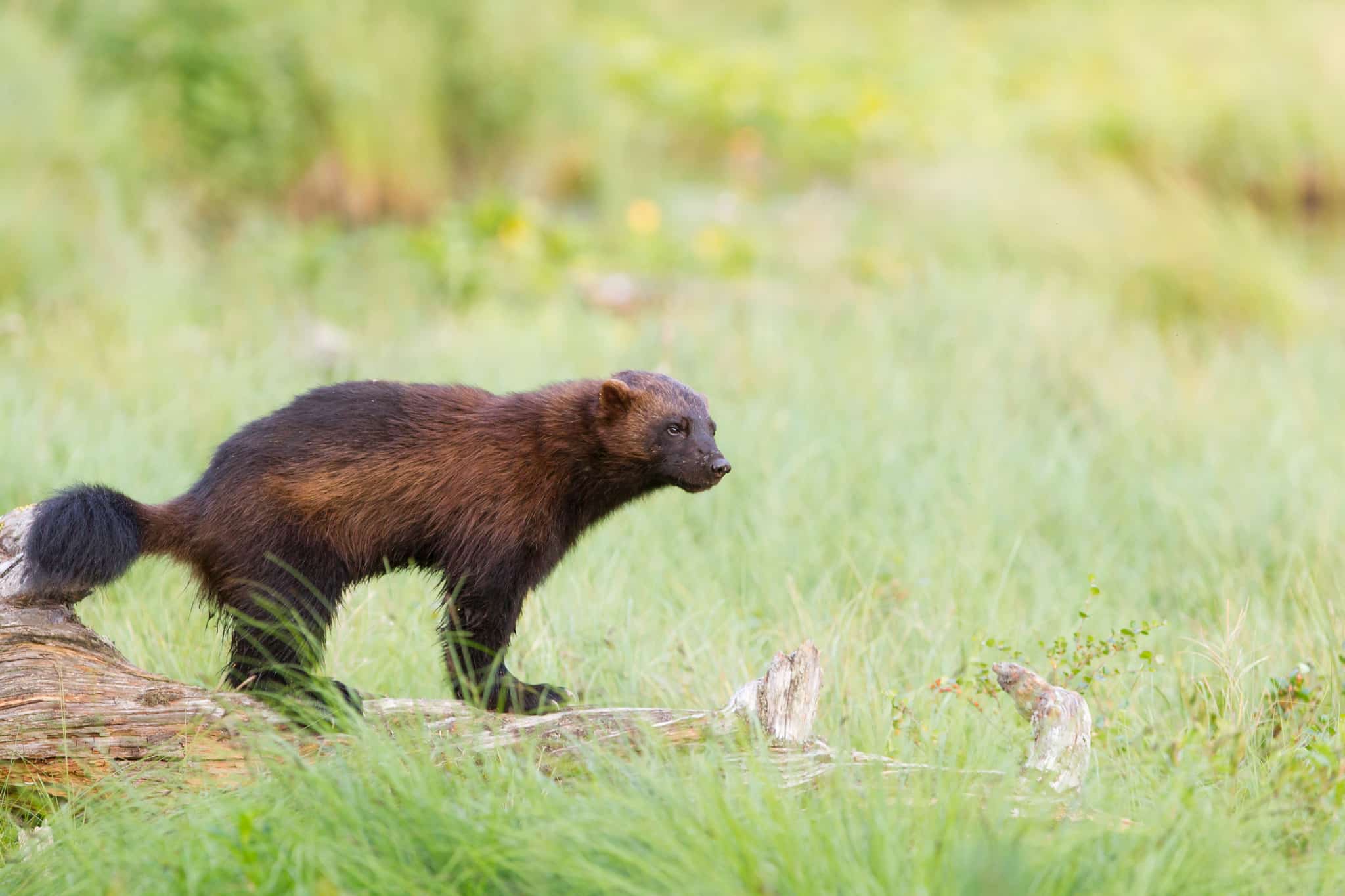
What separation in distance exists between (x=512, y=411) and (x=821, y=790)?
1.57 meters

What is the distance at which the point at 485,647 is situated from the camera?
11.9ft

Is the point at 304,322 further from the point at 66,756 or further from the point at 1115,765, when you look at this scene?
the point at 1115,765

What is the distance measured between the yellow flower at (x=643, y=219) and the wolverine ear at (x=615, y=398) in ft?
20.9

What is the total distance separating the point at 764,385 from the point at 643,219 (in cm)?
370

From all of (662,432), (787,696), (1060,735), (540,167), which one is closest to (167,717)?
(787,696)

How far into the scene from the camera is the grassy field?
8.49 feet

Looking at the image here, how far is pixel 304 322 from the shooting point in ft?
25.6

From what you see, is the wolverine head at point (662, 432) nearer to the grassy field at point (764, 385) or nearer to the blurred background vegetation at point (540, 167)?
the grassy field at point (764, 385)

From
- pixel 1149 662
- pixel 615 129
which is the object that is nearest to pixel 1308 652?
pixel 1149 662

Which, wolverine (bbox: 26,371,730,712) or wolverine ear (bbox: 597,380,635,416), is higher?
wolverine ear (bbox: 597,380,635,416)

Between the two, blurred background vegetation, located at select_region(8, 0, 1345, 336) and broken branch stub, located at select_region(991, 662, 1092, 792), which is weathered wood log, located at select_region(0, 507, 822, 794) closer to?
broken branch stub, located at select_region(991, 662, 1092, 792)

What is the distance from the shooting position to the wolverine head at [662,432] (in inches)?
155

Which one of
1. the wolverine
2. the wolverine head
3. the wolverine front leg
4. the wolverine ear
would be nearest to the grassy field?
the wolverine front leg

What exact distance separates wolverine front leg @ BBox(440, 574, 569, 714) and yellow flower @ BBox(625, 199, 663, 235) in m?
6.78
